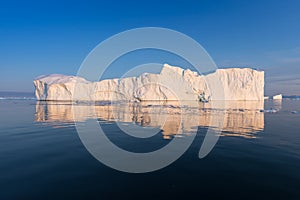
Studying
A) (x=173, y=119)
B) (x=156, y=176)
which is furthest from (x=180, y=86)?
(x=156, y=176)

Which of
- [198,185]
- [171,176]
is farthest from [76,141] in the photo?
[198,185]

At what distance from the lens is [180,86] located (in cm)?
7600

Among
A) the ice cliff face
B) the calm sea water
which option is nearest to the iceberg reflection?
the calm sea water

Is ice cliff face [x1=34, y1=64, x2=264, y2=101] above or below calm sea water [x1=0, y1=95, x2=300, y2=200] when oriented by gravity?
above

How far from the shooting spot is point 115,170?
5.16m

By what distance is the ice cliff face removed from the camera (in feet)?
234

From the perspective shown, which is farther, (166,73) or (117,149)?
(166,73)

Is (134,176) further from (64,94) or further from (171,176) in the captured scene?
(64,94)

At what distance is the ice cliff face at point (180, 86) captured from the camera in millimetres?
71194

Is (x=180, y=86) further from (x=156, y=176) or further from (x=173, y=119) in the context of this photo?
(x=156, y=176)

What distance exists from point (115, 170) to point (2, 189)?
2489mm

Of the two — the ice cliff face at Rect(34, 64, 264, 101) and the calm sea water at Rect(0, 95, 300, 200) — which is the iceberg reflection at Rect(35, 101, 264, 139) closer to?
the calm sea water at Rect(0, 95, 300, 200)

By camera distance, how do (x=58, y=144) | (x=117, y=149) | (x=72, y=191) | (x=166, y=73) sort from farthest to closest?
(x=166, y=73) < (x=58, y=144) < (x=117, y=149) < (x=72, y=191)

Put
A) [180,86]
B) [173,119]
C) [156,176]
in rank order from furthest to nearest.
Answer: [180,86], [173,119], [156,176]
